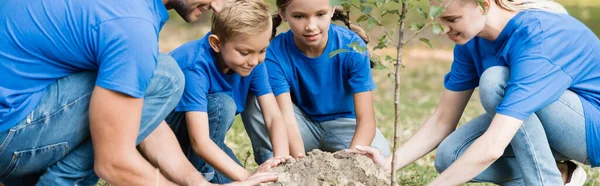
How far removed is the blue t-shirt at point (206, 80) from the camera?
3586mm

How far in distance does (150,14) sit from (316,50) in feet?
4.00

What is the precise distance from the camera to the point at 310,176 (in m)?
3.29

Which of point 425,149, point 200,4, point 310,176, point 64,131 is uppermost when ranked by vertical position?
point 200,4

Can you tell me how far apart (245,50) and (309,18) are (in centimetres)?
39

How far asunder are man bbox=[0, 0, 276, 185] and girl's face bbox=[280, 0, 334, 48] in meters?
0.69

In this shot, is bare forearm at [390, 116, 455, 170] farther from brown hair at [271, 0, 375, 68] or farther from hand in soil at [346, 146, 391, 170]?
brown hair at [271, 0, 375, 68]

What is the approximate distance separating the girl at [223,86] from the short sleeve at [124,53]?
69 cm

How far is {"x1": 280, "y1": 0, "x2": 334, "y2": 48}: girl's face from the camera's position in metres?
3.79

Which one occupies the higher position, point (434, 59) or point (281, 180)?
point (281, 180)

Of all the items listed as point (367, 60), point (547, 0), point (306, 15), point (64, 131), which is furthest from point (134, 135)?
point (547, 0)

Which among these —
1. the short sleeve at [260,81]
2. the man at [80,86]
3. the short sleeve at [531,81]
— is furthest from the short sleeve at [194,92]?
the short sleeve at [531,81]

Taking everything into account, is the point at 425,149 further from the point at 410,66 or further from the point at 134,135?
the point at 410,66

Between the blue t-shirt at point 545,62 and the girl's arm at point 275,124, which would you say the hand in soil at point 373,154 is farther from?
the blue t-shirt at point 545,62

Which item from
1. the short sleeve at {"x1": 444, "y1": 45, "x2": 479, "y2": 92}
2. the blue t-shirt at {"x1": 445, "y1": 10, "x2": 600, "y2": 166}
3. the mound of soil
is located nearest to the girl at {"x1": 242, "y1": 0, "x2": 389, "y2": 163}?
the short sleeve at {"x1": 444, "y1": 45, "x2": 479, "y2": 92}
